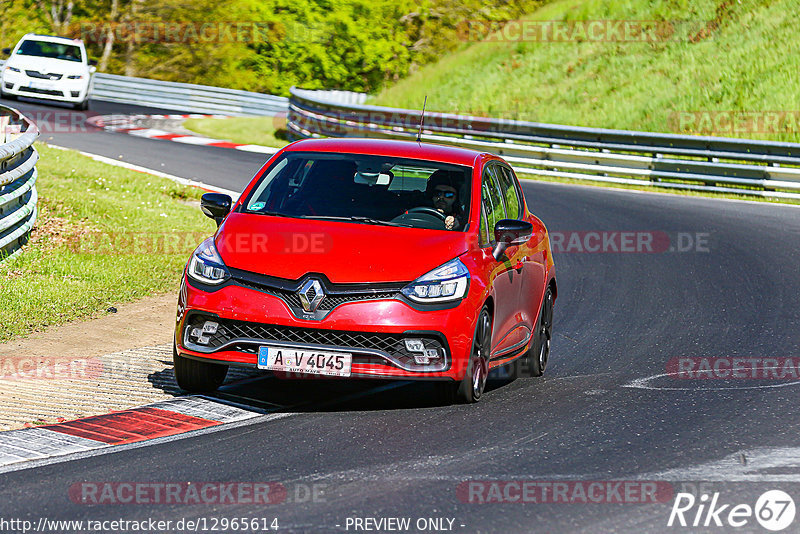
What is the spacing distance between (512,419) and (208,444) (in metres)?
1.97

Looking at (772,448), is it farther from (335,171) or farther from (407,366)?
(335,171)

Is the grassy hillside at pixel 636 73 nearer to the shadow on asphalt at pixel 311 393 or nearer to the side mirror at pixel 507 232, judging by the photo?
the side mirror at pixel 507 232

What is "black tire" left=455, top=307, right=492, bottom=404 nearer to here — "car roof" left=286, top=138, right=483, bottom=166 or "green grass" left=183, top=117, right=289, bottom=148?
"car roof" left=286, top=138, right=483, bottom=166

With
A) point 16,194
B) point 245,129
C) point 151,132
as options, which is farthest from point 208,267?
point 245,129

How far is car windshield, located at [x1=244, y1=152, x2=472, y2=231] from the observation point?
27.3 ft

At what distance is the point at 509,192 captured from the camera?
9672 millimetres

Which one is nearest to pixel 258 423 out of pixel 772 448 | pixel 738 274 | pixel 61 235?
pixel 772 448

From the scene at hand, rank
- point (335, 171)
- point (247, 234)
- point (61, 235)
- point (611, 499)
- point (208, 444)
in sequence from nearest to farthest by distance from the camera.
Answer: point (611, 499)
point (208, 444)
point (247, 234)
point (335, 171)
point (61, 235)

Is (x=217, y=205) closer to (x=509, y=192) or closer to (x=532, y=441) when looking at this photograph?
(x=509, y=192)

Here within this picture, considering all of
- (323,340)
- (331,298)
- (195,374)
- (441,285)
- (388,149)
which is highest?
(388,149)

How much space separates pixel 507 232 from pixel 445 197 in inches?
20.5

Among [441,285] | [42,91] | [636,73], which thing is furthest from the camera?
[636,73]

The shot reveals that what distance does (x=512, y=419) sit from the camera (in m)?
7.60

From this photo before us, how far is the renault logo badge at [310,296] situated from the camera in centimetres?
729
